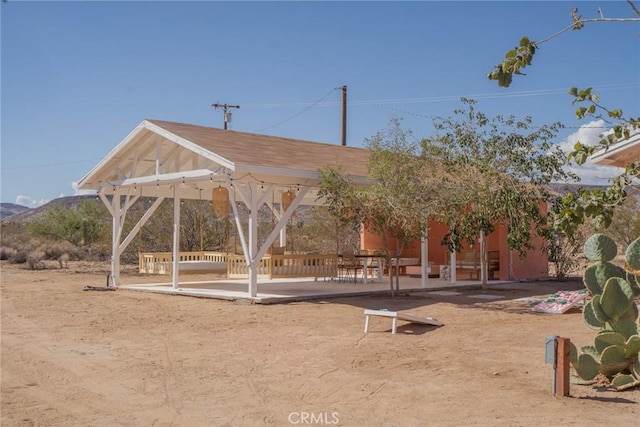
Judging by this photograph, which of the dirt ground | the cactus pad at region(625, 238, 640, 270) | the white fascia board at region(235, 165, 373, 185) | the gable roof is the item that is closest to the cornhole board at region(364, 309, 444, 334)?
the dirt ground

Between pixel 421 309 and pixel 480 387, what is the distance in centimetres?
592

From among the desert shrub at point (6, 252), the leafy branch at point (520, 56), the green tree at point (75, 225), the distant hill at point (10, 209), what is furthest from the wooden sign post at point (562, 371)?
the distant hill at point (10, 209)

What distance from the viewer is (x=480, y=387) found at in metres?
6.35

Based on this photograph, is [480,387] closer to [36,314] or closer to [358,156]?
[36,314]

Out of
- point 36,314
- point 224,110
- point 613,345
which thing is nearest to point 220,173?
point 36,314

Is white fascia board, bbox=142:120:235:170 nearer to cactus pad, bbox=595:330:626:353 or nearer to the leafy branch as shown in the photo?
cactus pad, bbox=595:330:626:353

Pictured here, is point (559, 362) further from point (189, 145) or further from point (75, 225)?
point (75, 225)

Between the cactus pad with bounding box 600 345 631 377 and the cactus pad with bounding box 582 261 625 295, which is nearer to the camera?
the cactus pad with bounding box 600 345 631 377

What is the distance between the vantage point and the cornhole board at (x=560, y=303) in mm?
11745

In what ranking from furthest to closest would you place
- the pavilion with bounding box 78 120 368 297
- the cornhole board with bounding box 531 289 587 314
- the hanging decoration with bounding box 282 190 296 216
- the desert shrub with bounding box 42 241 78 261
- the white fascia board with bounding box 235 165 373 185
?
1. the desert shrub with bounding box 42 241 78 261
2. the hanging decoration with bounding box 282 190 296 216
3. the pavilion with bounding box 78 120 368 297
4. the white fascia board with bounding box 235 165 373 185
5. the cornhole board with bounding box 531 289 587 314

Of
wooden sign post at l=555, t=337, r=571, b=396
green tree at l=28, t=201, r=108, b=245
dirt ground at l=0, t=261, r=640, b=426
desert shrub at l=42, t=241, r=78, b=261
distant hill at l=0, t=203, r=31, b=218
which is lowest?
dirt ground at l=0, t=261, r=640, b=426

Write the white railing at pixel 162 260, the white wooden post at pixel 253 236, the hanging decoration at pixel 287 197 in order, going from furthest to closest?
the white railing at pixel 162 260
the hanging decoration at pixel 287 197
the white wooden post at pixel 253 236

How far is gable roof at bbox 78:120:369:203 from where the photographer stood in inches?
523

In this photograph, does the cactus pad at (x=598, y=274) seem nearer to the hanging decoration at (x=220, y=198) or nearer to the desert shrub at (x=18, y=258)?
the hanging decoration at (x=220, y=198)
